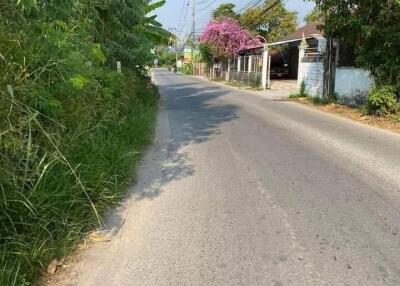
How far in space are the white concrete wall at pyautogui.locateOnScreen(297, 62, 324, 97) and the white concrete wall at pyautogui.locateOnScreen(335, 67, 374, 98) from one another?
1.85 m

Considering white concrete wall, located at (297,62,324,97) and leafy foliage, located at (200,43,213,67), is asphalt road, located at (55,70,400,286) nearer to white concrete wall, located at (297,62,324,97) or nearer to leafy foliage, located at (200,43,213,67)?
white concrete wall, located at (297,62,324,97)

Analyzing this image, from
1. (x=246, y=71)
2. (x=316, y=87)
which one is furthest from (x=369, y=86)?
(x=246, y=71)

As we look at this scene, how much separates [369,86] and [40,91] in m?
14.7

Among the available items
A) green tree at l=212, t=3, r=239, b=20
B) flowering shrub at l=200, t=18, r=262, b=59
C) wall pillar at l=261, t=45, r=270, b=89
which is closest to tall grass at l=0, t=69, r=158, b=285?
wall pillar at l=261, t=45, r=270, b=89

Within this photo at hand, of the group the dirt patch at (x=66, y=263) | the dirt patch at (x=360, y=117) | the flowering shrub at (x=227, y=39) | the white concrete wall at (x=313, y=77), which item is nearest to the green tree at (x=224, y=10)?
the flowering shrub at (x=227, y=39)

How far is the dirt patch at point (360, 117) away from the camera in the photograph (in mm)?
14106

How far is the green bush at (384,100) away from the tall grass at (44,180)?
1058 cm

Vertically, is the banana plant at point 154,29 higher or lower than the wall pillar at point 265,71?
higher

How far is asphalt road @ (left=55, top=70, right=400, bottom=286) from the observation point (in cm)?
433

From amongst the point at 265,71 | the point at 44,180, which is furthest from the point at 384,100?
the point at 265,71

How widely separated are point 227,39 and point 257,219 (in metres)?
42.1

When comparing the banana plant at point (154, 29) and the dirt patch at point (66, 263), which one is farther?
the banana plant at point (154, 29)

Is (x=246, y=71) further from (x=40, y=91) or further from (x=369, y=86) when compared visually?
(x=40, y=91)

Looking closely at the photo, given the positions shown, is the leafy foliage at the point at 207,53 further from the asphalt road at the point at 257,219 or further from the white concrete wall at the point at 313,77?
the asphalt road at the point at 257,219
